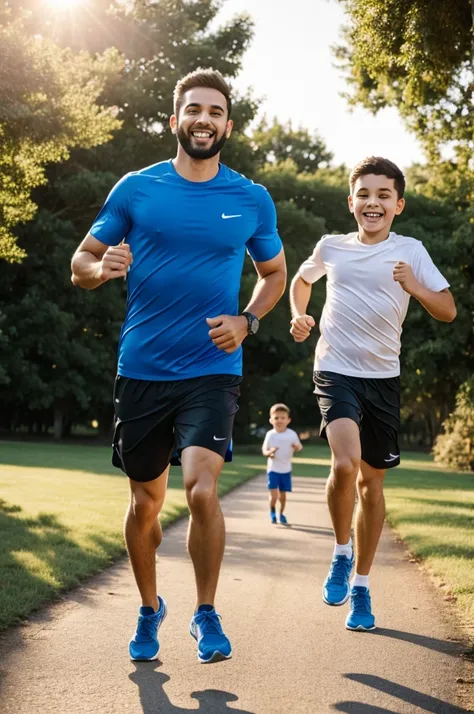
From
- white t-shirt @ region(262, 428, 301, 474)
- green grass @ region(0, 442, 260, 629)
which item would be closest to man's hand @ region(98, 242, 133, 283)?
green grass @ region(0, 442, 260, 629)

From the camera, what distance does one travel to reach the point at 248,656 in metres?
5.27

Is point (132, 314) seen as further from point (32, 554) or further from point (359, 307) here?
point (32, 554)

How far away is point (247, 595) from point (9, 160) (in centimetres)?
938

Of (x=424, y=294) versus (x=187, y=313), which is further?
(x=424, y=294)

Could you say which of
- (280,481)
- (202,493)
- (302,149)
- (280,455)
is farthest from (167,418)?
(302,149)

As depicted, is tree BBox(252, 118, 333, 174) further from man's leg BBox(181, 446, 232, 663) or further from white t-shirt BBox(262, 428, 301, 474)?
man's leg BBox(181, 446, 232, 663)

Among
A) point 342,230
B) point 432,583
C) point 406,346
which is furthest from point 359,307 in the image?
point 342,230

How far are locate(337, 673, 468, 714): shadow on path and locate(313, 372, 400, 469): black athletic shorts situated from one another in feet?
5.29

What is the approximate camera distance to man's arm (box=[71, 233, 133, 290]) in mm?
4469

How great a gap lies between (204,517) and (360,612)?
1778mm

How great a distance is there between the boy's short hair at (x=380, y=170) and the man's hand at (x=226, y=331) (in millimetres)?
1858

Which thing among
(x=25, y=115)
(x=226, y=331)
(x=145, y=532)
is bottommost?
(x=145, y=532)

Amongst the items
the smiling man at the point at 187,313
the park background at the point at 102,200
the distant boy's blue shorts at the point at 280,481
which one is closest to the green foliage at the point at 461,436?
the park background at the point at 102,200

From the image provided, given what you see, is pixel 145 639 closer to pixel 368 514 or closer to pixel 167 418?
pixel 167 418
